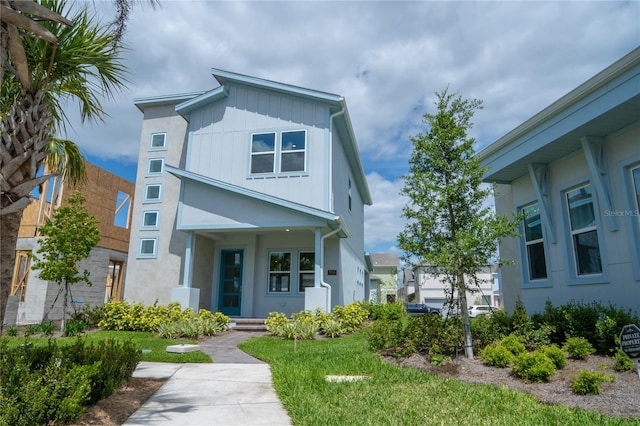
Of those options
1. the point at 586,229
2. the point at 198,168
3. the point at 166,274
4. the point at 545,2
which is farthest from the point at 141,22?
the point at 166,274

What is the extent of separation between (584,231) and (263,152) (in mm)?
10209

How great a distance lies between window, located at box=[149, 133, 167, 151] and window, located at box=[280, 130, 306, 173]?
5.62 meters

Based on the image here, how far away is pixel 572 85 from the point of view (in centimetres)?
729

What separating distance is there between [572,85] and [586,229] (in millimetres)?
2855

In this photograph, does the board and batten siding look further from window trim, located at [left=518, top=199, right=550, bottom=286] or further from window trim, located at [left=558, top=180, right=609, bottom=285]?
window trim, located at [left=558, top=180, right=609, bottom=285]

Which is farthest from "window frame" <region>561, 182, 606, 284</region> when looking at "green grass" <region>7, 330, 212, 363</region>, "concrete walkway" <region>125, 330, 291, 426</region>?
"green grass" <region>7, 330, 212, 363</region>

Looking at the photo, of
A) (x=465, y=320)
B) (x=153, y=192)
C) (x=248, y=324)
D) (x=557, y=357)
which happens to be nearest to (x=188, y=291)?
(x=248, y=324)

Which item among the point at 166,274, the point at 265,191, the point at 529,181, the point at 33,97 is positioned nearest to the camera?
the point at 33,97

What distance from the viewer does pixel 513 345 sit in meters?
6.66

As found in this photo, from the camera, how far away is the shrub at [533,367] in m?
5.66

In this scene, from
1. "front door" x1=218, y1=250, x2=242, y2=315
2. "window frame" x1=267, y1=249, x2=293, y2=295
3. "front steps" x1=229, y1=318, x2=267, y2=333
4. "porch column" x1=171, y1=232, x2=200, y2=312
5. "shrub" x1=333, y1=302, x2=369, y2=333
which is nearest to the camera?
"shrub" x1=333, y1=302, x2=369, y2=333

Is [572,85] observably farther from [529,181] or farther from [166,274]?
[166,274]

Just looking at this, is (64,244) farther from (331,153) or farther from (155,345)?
(331,153)

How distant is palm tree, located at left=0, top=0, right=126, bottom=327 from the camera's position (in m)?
4.13
